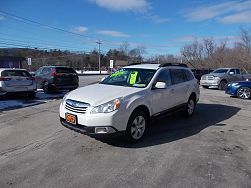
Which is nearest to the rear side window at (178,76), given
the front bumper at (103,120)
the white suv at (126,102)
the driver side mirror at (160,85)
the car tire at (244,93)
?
the white suv at (126,102)

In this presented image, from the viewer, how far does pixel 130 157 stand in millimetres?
4926

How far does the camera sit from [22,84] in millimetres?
12172

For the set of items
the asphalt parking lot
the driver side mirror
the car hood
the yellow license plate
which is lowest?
the asphalt parking lot

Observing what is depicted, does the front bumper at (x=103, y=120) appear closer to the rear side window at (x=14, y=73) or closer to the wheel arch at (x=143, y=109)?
the wheel arch at (x=143, y=109)

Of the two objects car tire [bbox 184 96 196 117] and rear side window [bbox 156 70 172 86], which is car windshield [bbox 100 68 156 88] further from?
car tire [bbox 184 96 196 117]

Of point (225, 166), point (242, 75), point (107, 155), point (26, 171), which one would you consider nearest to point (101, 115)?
point (107, 155)

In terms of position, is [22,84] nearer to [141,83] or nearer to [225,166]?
[141,83]

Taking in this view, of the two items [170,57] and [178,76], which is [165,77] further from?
[170,57]

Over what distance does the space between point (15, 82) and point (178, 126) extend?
8.02m

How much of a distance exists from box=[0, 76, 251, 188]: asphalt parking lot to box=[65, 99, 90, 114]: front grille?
2.52 feet

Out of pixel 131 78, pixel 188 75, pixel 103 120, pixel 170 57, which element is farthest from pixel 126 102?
pixel 170 57

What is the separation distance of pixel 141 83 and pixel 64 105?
187cm

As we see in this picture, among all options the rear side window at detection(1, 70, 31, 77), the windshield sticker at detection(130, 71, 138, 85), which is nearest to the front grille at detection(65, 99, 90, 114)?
the windshield sticker at detection(130, 71, 138, 85)

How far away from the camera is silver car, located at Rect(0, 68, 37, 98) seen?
38.0ft
